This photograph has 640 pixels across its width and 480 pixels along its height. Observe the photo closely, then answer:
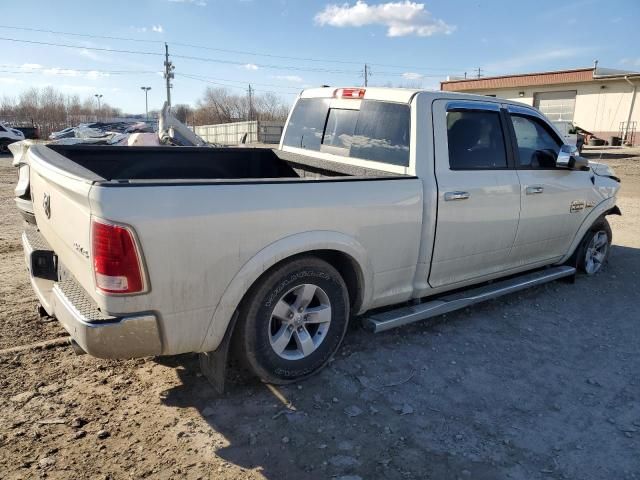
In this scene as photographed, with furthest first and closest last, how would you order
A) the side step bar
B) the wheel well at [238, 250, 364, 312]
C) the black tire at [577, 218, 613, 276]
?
the black tire at [577, 218, 613, 276] → the side step bar → the wheel well at [238, 250, 364, 312]

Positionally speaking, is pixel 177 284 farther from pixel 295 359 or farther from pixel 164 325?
pixel 295 359

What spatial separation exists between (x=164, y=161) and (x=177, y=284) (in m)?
2.25

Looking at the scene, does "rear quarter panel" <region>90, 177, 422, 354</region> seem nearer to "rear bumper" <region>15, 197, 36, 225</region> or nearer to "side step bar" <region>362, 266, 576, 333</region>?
"side step bar" <region>362, 266, 576, 333</region>

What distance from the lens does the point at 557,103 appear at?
3738 centimetres

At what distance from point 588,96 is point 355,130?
37.3m

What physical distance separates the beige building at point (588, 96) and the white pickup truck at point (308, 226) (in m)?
33.6

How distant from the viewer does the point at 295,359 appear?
→ 3.27 metres

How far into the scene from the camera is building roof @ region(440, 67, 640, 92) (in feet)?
113

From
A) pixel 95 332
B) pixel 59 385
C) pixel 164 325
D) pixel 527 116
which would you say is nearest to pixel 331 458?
pixel 164 325

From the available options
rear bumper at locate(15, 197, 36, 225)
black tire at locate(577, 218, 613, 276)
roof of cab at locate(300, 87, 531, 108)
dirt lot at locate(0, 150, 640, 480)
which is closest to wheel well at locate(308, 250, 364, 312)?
dirt lot at locate(0, 150, 640, 480)

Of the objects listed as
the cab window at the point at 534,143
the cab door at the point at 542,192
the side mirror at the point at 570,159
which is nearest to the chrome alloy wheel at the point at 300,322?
the cab door at the point at 542,192

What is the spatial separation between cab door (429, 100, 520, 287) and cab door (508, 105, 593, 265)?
17 cm

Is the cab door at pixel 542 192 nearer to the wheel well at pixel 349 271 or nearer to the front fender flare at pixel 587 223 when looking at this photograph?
the front fender flare at pixel 587 223

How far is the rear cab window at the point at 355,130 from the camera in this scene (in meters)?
3.91
